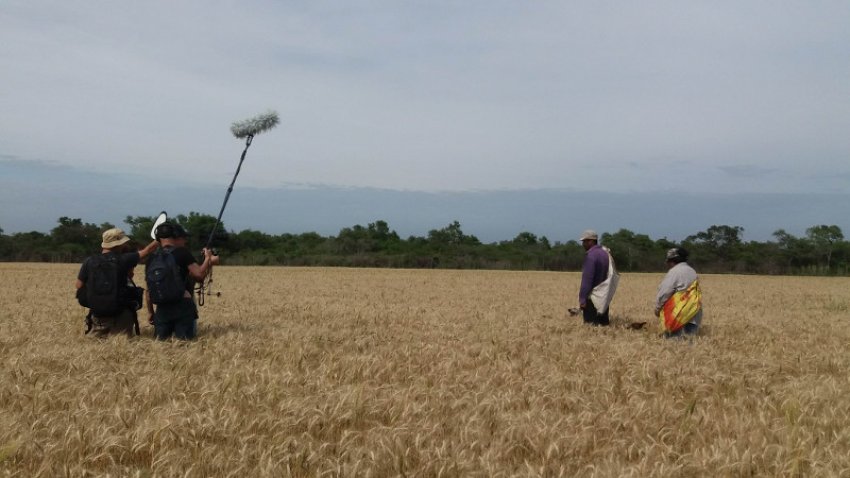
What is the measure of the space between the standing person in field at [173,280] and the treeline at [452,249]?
46645 millimetres

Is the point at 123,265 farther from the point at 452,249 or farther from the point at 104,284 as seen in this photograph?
the point at 452,249

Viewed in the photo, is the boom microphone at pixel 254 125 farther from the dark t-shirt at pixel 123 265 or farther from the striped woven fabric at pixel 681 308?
the striped woven fabric at pixel 681 308

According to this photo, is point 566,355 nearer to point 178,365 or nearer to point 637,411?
point 637,411

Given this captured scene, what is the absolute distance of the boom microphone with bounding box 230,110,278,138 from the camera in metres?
8.24

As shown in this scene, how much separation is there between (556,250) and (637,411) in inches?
2606

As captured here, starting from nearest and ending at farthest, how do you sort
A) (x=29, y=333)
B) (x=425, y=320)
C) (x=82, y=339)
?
(x=82, y=339), (x=29, y=333), (x=425, y=320)

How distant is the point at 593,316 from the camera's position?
461 inches

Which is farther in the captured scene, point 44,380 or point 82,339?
point 82,339

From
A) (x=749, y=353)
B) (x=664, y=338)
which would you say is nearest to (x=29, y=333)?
(x=664, y=338)

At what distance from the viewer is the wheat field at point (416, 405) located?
392cm

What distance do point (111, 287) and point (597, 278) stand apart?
27.5 feet

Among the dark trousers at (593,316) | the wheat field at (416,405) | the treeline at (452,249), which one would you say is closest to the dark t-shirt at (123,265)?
the wheat field at (416,405)

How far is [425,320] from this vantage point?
1223 cm

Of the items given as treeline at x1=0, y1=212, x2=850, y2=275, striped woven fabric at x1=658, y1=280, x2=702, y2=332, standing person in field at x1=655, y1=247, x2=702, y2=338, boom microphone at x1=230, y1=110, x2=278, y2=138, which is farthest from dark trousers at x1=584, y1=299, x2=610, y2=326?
treeline at x1=0, y1=212, x2=850, y2=275
